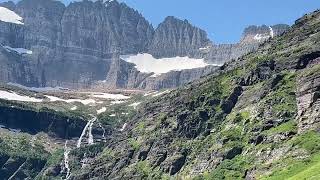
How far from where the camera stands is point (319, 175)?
7549 inches

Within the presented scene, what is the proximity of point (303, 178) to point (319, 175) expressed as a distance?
297 inches

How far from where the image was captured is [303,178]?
7815 inches
